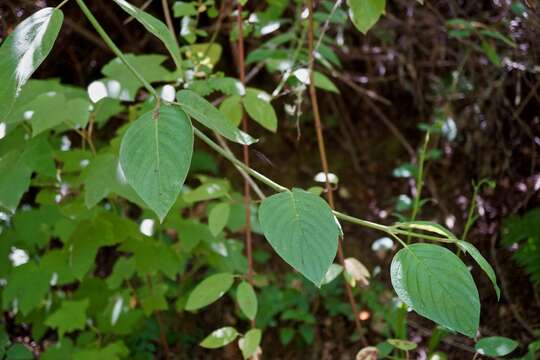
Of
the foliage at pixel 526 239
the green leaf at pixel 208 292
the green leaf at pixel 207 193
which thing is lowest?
the foliage at pixel 526 239

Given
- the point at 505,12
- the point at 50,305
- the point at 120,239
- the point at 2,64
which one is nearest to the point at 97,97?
the point at 120,239

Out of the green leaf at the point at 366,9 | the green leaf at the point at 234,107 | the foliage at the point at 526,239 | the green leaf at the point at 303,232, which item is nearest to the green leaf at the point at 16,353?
the green leaf at the point at 234,107

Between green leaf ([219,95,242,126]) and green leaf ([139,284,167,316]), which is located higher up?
green leaf ([219,95,242,126])

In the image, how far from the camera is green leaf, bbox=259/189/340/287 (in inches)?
31.9

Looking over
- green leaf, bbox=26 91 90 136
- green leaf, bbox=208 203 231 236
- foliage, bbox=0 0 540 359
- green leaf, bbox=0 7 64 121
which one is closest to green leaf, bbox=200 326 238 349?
foliage, bbox=0 0 540 359

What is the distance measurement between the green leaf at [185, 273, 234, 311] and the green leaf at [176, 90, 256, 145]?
0.62 metres

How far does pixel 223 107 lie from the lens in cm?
151

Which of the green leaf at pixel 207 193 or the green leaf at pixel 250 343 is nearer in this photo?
the green leaf at pixel 250 343

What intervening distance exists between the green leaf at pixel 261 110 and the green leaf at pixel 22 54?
694mm

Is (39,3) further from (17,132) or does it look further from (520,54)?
(520,54)

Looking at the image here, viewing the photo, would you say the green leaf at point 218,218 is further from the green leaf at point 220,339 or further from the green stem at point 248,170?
the green stem at point 248,170

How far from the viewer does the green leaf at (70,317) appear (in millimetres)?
1777

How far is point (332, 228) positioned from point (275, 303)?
170 centimetres

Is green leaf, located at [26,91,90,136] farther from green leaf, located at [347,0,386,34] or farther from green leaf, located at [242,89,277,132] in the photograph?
green leaf, located at [347,0,386,34]
